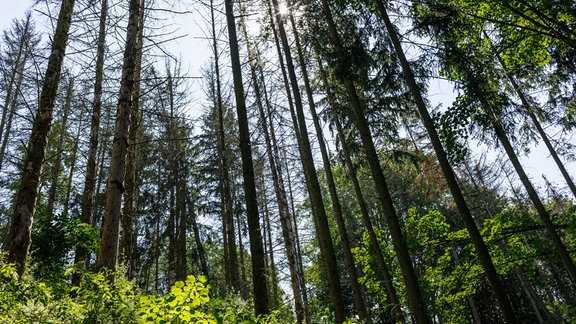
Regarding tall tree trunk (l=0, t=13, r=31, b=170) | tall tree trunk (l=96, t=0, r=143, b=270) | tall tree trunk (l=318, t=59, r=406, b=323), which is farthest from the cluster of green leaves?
Result: tall tree trunk (l=0, t=13, r=31, b=170)

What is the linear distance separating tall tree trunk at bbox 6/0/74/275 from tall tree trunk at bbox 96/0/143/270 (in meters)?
1.08

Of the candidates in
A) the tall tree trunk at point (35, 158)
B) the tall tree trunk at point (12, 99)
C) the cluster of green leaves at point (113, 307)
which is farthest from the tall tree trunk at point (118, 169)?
the tall tree trunk at point (12, 99)

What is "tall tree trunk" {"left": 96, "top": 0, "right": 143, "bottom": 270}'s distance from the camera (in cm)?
431

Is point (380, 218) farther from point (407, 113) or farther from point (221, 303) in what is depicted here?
point (221, 303)

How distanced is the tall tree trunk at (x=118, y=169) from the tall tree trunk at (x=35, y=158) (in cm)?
108

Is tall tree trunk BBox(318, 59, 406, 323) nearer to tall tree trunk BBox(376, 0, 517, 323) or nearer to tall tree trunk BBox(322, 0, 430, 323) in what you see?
tall tree trunk BBox(322, 0, 430, 323)

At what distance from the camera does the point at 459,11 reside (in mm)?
6719

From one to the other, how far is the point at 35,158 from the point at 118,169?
1594mm

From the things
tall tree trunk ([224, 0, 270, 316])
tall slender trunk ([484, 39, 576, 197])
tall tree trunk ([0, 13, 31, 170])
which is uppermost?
tall tree trunk ([0, 13, 31, 170])

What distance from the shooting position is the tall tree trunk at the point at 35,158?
4434 millimetres

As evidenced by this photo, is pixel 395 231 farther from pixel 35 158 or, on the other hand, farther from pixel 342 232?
pixel 35 158

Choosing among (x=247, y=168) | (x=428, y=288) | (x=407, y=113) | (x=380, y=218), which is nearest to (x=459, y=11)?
(x=407, y=113)

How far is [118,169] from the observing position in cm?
458

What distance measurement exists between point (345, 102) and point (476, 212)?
57.8ft
